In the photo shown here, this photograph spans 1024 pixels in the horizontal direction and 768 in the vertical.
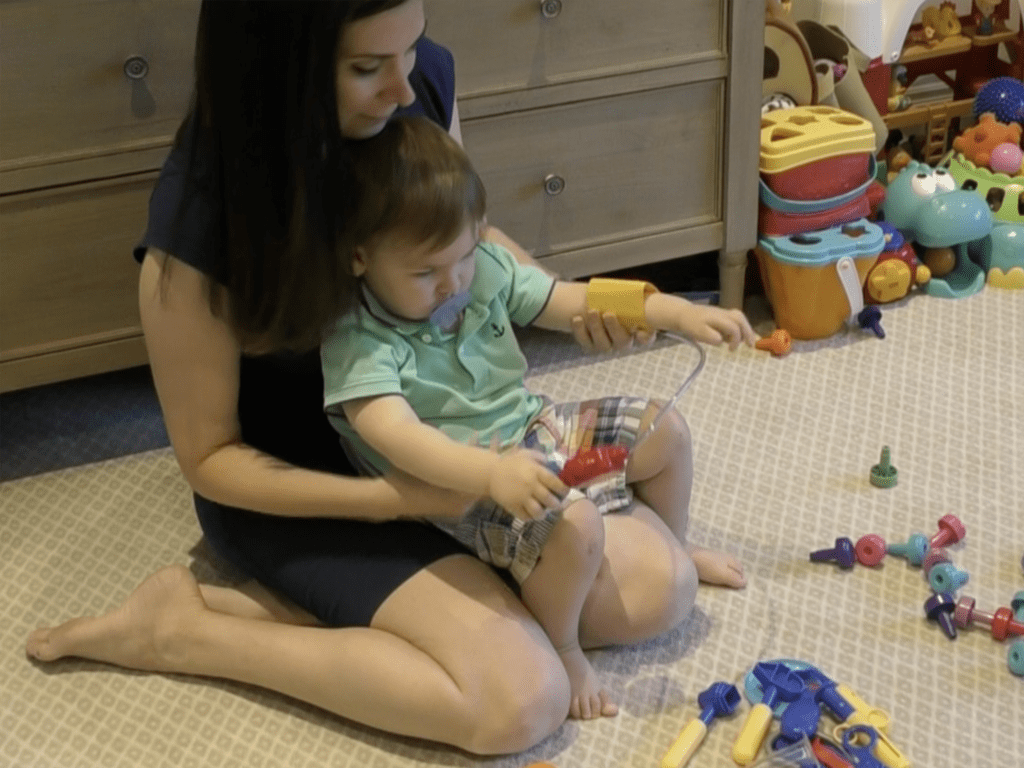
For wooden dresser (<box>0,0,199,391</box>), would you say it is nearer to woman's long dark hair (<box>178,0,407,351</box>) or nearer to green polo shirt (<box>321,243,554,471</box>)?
woman's long dark hair (<box>178,0,407,351</box>)

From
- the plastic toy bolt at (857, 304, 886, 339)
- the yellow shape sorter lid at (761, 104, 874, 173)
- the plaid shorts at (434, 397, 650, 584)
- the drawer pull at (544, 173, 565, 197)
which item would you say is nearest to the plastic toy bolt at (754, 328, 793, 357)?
the plastic toy bolt at (857, 304, 886, 339)

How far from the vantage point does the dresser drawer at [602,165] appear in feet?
5.48

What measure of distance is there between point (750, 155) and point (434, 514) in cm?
86

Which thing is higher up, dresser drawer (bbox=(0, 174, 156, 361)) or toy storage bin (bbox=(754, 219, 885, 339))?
dresser drawer (bbox=(0, 174, 156, 361))

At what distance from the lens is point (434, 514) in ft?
3.85

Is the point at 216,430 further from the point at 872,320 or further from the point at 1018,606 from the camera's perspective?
the point at 872,320

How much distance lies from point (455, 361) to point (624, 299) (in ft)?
0.57

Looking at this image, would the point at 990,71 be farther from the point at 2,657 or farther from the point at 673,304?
the point at 2,657

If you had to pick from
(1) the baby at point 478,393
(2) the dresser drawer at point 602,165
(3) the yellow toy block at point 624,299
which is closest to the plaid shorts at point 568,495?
(1) the baby at point 478,393

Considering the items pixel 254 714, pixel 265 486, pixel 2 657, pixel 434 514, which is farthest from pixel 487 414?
pixel 2 657

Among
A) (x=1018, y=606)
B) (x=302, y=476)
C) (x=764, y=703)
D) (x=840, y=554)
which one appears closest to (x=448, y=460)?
(x=302, y=476)

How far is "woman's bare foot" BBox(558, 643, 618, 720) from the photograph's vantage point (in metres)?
1.20

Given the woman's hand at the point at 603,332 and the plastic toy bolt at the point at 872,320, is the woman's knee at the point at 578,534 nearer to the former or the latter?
the woman's hand at the point at 603,332

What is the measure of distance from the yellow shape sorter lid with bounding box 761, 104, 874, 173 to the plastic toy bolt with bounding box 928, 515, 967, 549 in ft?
2.07
